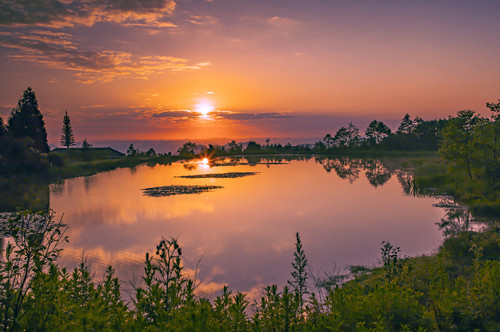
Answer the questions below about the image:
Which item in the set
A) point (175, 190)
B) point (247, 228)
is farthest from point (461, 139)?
point (175, 190)

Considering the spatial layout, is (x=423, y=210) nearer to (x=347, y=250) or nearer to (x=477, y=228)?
(x=477, y=228)

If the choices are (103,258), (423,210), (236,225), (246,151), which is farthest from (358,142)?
(103,258)

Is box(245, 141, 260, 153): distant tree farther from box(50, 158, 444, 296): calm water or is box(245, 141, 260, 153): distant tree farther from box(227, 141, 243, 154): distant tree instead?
box(50, 158, 444, 296): calm water

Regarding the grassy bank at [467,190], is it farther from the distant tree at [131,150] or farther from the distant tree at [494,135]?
the distant tree at [131,150]

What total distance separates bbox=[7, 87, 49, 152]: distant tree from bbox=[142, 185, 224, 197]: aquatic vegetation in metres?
28.3

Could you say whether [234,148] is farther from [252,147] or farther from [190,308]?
[190,308]

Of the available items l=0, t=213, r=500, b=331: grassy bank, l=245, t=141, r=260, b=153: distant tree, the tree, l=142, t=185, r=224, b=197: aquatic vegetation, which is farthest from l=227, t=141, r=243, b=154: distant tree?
l=0, t=213, r=500, b=331: grassy bank

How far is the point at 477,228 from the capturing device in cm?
1783

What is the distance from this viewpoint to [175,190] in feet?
116

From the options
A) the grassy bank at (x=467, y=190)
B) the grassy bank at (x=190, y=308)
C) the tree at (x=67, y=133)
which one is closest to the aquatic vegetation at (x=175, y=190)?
the grassy bank at (x=467, y=190)

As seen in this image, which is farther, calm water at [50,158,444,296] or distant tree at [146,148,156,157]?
distant tree at [146,148,156,157]

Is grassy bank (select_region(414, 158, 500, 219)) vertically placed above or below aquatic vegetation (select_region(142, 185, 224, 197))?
above

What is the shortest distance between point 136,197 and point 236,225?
1486 cm

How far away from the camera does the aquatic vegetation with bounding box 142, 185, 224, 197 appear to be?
33.1 metres
